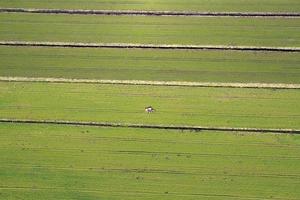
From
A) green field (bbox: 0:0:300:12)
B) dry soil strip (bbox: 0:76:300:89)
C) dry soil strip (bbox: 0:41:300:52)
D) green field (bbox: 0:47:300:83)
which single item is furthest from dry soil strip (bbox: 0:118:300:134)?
green field (bbox: 0:0:300:12)

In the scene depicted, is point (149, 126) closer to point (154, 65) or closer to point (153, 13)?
point (154, 65)

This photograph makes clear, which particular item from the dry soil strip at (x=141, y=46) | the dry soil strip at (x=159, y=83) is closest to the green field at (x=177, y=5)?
the dry soil strip at (x=141, y=46)

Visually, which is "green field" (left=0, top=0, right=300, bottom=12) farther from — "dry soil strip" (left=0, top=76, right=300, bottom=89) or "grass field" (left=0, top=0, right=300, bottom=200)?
"dry soil strip" (left=0, top=76, right=300, bottom=89)

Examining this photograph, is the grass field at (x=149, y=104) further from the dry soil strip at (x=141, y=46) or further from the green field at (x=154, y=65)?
the dry soil strip at (x=141, y=46)

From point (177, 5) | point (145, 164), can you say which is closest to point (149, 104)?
point (145, 164)

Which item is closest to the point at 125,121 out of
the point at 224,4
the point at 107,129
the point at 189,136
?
the point at 107,129
